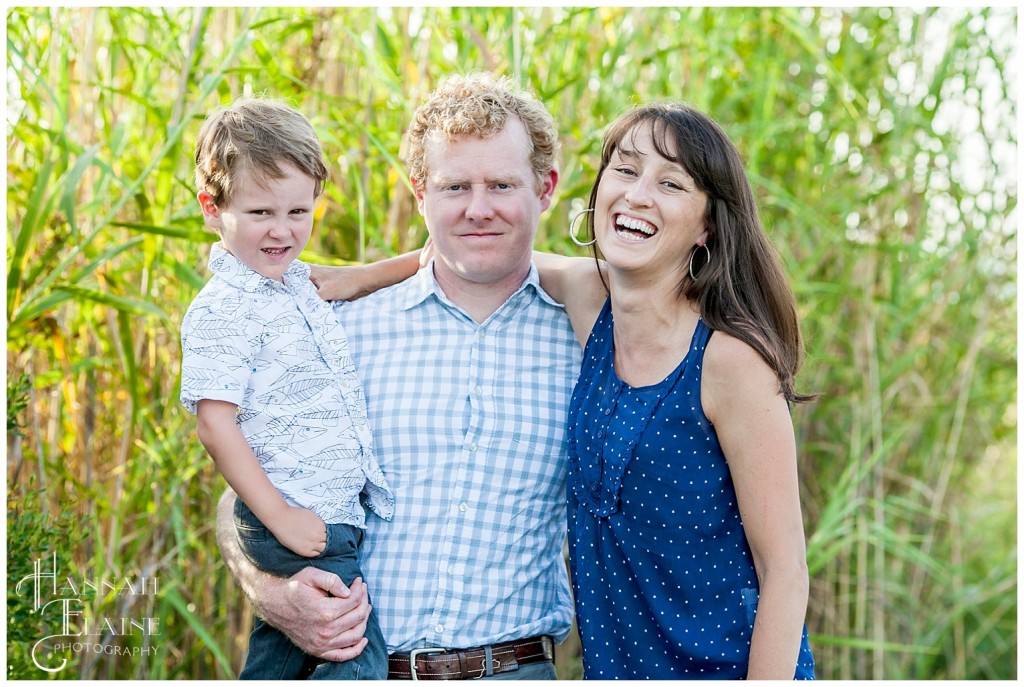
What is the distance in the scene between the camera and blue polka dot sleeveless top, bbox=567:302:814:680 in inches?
67.3

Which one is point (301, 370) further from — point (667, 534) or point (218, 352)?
point (667, 534)

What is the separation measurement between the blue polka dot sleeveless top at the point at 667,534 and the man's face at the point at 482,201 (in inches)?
13.0

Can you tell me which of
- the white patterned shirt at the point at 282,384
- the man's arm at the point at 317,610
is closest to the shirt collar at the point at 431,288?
the white patterned shirt at the point at 282,384

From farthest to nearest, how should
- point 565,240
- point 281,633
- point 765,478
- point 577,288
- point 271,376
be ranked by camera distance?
point 565,240, point 577,288, point 281,633, point 271,376, point 765,478

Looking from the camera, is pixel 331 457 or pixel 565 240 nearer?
pixel 331 457

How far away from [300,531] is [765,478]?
0.79 meters

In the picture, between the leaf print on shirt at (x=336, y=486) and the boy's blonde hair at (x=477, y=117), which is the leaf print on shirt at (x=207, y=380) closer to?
the leaf print on shirt at (x=336, y=486)

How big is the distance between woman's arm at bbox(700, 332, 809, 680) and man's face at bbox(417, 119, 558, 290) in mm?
476

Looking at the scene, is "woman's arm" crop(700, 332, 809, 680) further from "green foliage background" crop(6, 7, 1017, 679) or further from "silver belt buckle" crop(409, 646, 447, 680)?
"green foliage background" crop(6, 7, 1017, 679)

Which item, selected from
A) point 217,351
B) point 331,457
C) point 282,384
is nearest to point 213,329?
point 217,351

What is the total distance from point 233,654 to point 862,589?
5.76 ft

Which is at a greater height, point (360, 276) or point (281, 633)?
point (360, 276)

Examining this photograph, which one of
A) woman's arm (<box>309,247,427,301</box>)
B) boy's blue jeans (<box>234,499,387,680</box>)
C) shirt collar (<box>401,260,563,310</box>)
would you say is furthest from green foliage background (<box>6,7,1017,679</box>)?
boy's blue jeans (<box>234,499,387,680</box>)

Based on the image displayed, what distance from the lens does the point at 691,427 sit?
5.57ft
